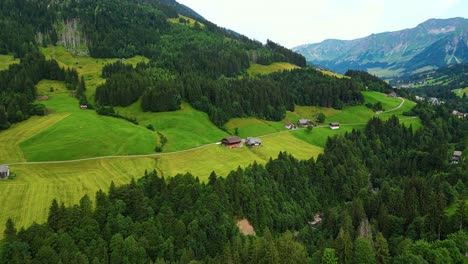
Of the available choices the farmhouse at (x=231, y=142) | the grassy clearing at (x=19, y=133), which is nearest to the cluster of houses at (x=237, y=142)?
the farmhouse at (x=231, y=142)

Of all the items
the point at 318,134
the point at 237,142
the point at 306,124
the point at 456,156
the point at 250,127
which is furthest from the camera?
the point at 306,124

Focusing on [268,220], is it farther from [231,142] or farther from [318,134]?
[318,134]

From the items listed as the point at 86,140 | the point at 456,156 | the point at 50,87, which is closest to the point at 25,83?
the point at 50,87

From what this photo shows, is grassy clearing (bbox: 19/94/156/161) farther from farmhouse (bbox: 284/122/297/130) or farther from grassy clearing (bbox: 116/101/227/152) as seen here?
farmhouse (bbox: 284/122/297/130)

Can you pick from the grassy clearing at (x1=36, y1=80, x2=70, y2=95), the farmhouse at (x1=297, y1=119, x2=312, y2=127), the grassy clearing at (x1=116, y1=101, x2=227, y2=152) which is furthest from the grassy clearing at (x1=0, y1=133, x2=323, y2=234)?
the grassy clearing at (x1=36, y1=80, x2=70, y2=95)

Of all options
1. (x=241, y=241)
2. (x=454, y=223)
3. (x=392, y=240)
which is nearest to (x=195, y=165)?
(x=241, y=241)
